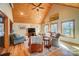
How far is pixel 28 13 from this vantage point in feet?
8.75

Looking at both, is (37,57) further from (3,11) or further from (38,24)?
(3,11)

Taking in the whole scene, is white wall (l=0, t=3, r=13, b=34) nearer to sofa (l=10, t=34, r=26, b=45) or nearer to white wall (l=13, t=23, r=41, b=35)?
white wall (l=13, t=23, r=41, b=35)

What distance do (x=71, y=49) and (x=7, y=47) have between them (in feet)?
5.09

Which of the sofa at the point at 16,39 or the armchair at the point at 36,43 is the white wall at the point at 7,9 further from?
the armchair at the point at 36,43

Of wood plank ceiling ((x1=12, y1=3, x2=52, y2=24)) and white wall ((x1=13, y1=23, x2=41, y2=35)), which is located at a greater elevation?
wood plank ceiling ((x1=12, y1=3, x2=52, y2=24))

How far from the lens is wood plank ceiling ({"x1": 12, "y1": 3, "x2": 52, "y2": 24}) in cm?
262

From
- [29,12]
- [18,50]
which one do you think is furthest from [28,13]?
[18,50]

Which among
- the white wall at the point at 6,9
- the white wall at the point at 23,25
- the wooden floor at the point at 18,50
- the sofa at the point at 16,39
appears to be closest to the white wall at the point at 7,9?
the white wall at the point at 6,9

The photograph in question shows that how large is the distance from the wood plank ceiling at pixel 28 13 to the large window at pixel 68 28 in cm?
57

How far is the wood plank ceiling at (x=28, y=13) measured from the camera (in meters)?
2.62

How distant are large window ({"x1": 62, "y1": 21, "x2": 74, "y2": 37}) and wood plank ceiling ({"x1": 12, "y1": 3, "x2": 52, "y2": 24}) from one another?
1.86 ft

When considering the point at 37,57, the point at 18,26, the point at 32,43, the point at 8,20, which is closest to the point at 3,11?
the point at 8,20

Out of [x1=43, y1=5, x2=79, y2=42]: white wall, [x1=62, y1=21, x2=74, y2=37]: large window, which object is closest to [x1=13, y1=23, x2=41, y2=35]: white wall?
[x1=43, y1=5, x2=79, y2=42]: white wall

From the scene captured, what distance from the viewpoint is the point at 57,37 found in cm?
268
